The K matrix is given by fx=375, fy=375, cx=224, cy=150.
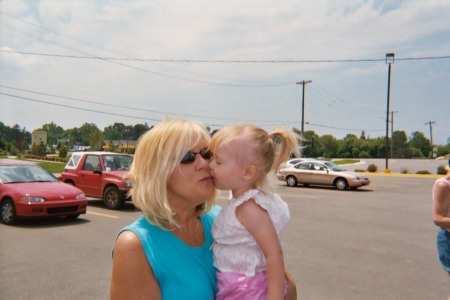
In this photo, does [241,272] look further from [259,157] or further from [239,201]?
[259,157]

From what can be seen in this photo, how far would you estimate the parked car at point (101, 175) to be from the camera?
37.4 ft

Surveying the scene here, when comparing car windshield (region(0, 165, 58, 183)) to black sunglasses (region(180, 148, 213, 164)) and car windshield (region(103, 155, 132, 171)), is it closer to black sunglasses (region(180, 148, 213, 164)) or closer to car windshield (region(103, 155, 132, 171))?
car windshield (region(103, 155, 132, 171))

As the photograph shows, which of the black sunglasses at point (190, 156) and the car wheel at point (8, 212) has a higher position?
the black sunglasses at point (190, 156)

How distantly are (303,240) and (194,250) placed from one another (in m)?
6.38

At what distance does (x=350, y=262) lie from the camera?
6238 millimetres

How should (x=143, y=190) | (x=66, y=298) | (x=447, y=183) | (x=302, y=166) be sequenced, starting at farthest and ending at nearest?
1. (x=302, y=166)
2. (x=66, y=298)
3. (x=447, y=183)
4. (x=143, y=190)

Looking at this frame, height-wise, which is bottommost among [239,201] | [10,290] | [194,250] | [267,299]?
[10,290]

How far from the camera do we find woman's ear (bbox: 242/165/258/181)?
1.89 m

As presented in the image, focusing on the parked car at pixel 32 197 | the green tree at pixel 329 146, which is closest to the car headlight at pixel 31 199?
the parked car at pixel 32 197

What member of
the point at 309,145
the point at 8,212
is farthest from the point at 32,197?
the point at 309,145

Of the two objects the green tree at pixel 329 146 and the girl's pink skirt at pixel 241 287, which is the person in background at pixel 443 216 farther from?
the green tree at pixel 329 146

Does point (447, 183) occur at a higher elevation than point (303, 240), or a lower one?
higher

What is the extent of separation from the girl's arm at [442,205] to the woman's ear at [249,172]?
2188mm

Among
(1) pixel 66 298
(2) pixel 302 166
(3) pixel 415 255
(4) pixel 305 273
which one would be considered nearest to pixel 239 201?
(1) pixel 66 298
